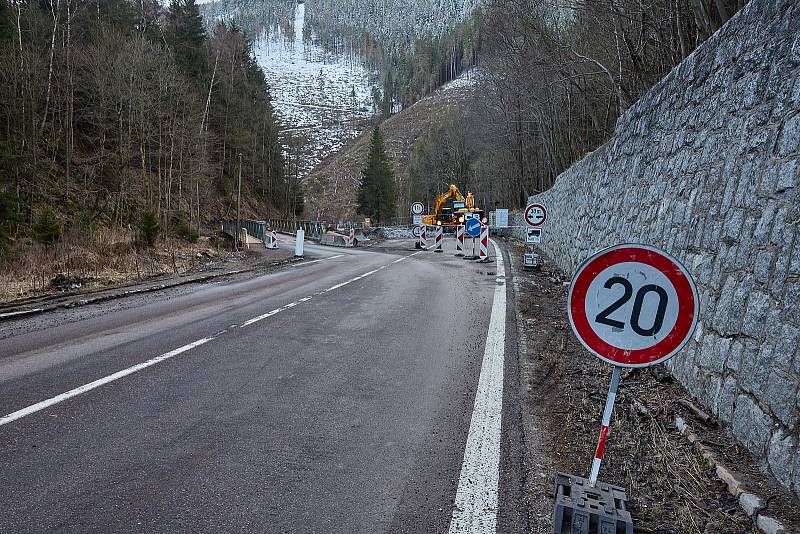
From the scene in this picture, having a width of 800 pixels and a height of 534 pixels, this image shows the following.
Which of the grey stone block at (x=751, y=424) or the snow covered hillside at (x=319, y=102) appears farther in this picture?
the snow covered hillside at (x=319, y=102)

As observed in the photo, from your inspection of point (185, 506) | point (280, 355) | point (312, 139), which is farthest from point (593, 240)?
point (312, 139)

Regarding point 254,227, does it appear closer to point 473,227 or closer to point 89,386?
point 473,227

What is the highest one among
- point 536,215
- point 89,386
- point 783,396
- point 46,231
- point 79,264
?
point 536,215

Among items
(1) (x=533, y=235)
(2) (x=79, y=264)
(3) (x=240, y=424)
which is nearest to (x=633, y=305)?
(3) (x=240, y=424)

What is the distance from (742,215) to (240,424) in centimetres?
428

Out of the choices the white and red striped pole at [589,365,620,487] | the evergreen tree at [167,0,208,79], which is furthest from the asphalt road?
the evergreen tree at [167,0,208,79]

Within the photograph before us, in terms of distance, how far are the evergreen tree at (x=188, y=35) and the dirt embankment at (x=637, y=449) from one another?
137ft

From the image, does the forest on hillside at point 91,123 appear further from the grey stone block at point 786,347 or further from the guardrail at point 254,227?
the grey stone block at point 786,347

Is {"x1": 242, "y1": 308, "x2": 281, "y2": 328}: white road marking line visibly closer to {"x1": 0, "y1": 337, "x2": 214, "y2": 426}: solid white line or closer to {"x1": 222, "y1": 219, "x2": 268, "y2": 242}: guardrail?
{"x1": 0, "y1": 337, "x2": 214, "y2": 426}: solid white line

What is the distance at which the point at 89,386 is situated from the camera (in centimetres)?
452

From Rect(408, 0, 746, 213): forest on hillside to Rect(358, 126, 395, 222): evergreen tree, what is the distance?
2418 centimetres

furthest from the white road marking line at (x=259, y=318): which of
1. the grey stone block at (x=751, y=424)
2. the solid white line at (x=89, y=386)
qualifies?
the grey stone block at (x=751, y=424)

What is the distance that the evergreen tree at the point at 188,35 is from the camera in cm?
3962

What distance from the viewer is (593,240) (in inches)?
392
